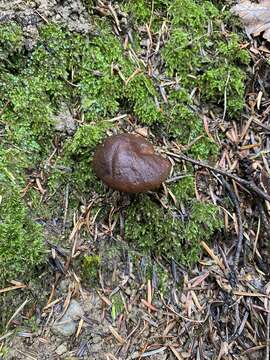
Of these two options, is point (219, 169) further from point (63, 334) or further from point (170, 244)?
point (63, 334)

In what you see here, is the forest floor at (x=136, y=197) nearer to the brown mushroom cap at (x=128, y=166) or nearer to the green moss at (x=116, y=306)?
the green moss at (x=116, y=306)

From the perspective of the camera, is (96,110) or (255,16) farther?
(255,16)

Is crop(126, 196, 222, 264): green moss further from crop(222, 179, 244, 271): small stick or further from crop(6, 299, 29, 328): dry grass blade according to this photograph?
crop(6, 299, 29, 328): dry grass blade

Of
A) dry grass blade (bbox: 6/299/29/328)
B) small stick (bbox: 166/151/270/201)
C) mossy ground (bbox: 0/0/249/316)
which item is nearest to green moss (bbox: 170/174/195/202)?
mossy ground (bbox: 0/0/249/316)

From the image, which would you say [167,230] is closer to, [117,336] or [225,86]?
[117,336]

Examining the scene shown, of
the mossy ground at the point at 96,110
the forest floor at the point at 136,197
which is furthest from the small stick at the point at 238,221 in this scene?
the mossy ground at the point at 96,110

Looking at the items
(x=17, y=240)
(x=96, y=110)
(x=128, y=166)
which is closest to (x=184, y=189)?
(x=128, y=166)
